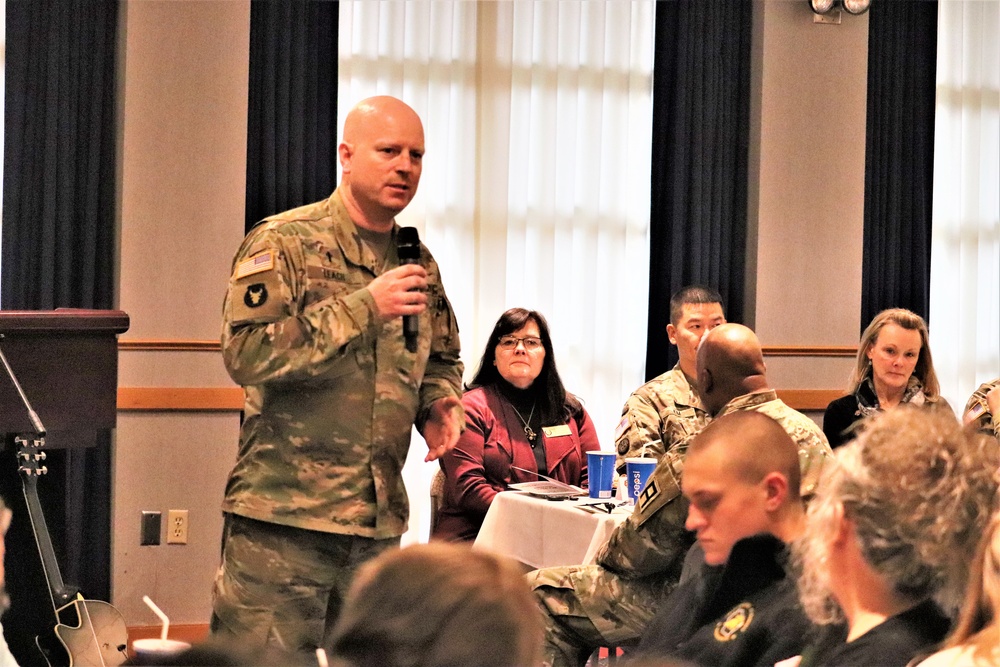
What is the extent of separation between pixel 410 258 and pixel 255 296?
0.32 metres

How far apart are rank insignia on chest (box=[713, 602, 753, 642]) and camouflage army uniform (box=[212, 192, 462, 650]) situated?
2.43ft

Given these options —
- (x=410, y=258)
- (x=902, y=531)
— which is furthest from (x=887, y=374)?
(x=902, y=531)

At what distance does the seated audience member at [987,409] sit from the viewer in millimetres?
3721

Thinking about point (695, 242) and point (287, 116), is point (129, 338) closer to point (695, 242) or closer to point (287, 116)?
point (287, 116)

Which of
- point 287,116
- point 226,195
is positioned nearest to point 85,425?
point 226,195

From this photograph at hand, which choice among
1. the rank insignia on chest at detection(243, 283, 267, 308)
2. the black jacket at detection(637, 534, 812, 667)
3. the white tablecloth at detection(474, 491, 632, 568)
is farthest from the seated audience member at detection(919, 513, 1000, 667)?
the white tablecloth at detection(474, 491, 632, 568)

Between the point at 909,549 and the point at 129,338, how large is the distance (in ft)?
12.8

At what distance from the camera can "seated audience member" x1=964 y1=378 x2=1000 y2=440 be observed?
372cm

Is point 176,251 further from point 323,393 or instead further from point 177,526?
point 323,393

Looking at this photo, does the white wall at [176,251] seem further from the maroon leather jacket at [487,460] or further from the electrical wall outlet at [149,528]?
the maroon leather jacket at [487,460]

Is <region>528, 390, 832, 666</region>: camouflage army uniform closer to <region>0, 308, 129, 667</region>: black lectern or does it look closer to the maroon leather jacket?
the maroon leather jacket

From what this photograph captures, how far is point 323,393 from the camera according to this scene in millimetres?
2389

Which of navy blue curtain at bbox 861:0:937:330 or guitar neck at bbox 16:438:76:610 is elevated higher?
navy blue curtain at bbox 861:0:937:330

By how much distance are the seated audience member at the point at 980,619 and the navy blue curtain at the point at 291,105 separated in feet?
13.1
